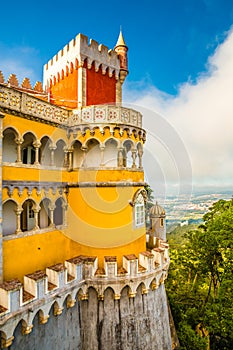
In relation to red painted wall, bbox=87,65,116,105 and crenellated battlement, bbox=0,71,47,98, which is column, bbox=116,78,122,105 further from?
crenellated battlement, bbox=0,71,47,98

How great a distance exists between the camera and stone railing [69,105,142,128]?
12.8 metres

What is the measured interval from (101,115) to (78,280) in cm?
816

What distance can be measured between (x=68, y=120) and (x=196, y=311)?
55.6 feet

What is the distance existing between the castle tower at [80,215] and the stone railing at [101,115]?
0.05m

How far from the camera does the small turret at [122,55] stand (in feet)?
52.9

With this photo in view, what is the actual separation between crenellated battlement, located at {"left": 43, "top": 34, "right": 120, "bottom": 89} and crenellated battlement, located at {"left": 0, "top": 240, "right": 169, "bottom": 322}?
10641 mm

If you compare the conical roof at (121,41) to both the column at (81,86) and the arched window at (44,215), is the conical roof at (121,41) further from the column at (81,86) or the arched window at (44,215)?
the arched window at (44,215)

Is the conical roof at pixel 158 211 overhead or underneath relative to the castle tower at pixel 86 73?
underneath

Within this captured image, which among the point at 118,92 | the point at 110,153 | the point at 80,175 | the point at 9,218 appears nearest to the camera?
the point at 9,218

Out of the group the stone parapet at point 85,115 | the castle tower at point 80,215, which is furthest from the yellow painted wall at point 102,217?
the stone parapet at point 85,115

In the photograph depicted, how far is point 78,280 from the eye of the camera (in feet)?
36.5

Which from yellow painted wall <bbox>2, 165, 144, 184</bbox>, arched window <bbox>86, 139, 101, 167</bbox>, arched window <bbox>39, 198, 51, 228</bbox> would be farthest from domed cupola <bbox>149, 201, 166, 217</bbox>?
arched window <bbox>39, 198, 51, 228</bbox>

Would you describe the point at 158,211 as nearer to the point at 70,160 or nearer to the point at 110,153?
the point at 110,153

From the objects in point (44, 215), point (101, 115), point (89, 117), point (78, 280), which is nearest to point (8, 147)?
point (44, 215)
